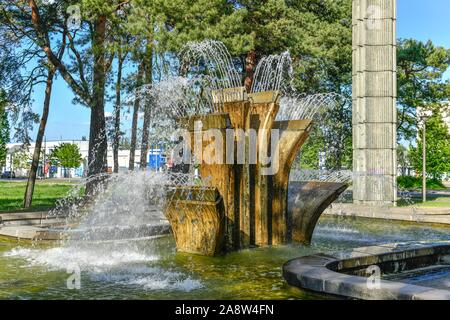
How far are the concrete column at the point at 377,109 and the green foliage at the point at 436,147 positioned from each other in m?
15.9

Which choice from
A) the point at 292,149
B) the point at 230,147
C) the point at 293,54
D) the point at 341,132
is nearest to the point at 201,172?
the point at 230,147

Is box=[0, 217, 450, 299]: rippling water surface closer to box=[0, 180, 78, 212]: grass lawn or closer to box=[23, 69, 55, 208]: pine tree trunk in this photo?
box=[0, 180, 78, 212]: grass lawn

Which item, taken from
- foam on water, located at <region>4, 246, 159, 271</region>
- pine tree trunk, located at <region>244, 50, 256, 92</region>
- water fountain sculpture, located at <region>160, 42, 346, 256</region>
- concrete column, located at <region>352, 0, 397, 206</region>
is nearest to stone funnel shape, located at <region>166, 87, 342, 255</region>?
water fountain sculpture, located at <region>160, 42, 346, 256</region>

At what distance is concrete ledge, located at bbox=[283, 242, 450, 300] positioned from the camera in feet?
17.6

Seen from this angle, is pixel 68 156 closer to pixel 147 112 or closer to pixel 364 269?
pixel 147 112

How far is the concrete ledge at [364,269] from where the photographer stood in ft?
17.6

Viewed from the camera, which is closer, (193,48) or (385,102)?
(193,48)

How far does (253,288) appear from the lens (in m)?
6.73

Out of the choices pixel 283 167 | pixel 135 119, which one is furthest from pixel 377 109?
pixel 135 119

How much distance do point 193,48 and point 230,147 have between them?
1087 centimetres

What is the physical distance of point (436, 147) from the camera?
1421 inches

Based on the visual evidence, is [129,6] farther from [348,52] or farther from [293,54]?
[348,52]

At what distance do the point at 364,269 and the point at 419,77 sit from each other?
3100 cm

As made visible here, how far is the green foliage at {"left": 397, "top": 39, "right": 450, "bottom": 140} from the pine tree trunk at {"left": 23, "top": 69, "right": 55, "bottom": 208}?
23141 mm
